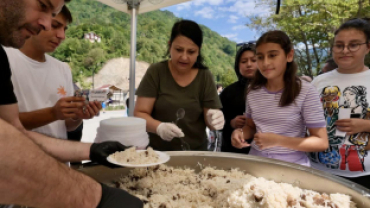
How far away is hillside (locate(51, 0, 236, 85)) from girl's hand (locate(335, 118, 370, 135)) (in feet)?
30.6

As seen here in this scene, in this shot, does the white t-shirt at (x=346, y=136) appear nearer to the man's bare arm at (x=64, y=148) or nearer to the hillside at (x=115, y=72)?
the man's bare arm at (x=64, y=148)

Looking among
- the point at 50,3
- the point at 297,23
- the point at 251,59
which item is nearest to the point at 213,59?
the point at 297,23

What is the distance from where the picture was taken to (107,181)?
4.00 feet

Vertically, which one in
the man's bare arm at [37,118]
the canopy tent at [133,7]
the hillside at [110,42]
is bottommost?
the man's bare arm at [37,118]

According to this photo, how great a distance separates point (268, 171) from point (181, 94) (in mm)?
851

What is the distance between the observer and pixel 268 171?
124cm

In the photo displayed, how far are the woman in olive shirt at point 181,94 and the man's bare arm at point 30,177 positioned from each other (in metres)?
1.10

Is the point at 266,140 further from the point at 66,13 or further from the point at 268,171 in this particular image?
the point at 66,13

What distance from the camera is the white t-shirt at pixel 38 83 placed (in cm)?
147

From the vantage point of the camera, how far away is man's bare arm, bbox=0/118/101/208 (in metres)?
0.47

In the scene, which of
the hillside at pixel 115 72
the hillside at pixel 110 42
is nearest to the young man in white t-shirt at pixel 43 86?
the hillside at pixel 110 42

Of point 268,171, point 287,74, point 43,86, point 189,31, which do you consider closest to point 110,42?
point 43,86

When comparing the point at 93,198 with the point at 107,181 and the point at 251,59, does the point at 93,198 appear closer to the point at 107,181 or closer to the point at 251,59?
the point at 107,181

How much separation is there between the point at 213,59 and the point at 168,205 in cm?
1401
